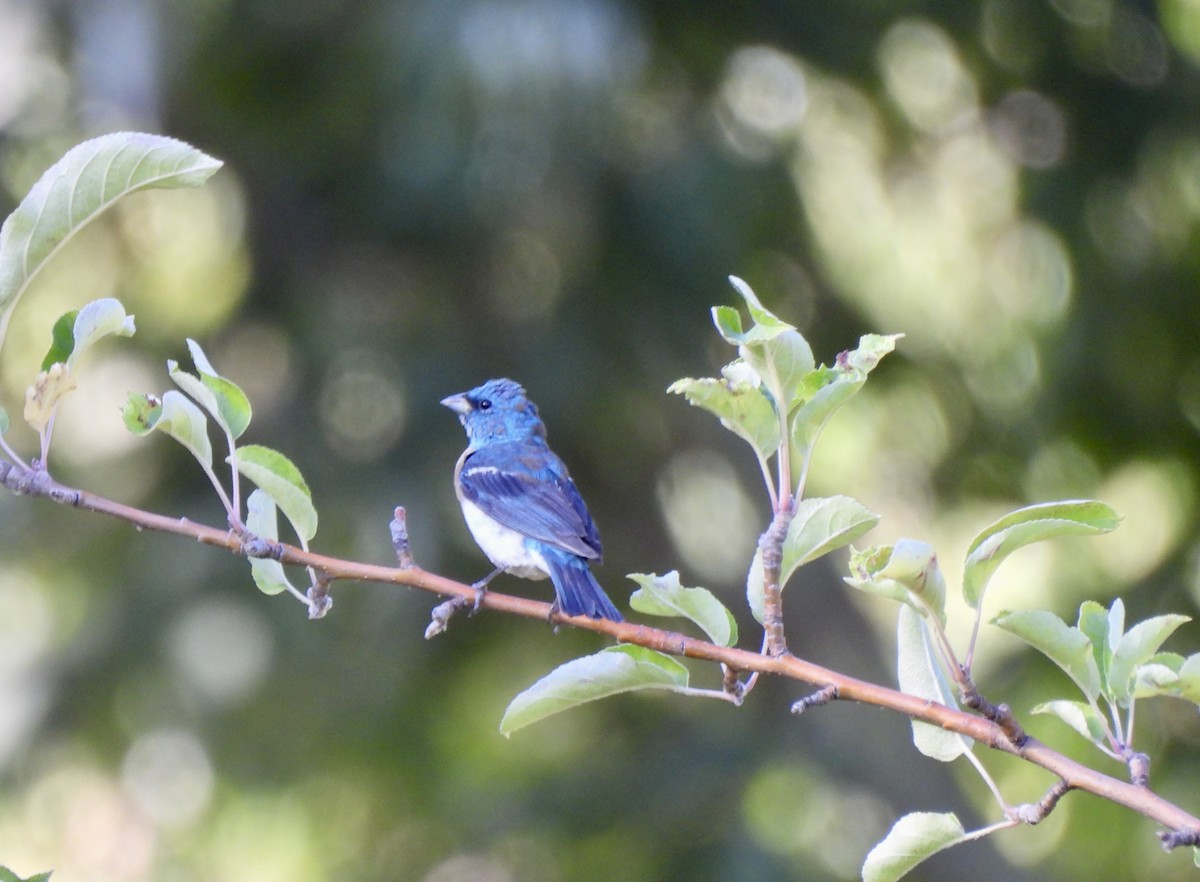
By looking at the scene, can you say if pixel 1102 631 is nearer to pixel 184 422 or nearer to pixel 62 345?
pixel 184 422

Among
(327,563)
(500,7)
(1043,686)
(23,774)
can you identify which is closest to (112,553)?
(23,774)

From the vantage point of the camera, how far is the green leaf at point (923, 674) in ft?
5.24

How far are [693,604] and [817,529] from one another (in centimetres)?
18

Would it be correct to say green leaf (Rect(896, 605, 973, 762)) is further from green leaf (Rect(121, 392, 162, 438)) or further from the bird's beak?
the bird's beak

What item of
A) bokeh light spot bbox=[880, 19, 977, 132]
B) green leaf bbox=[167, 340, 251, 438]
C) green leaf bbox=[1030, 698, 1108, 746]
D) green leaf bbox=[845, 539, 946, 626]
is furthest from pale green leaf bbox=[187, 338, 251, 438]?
bokeh light spot bbox=[880, 19, 977, 132]

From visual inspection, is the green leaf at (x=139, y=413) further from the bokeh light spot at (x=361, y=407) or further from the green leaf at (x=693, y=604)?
the bokeh light spot at (x=361, y=407)

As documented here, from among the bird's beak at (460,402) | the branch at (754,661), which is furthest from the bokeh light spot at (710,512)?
the branch at (754,661)

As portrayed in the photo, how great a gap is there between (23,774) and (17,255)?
5596mm

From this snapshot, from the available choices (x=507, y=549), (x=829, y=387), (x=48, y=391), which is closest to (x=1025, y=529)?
(x=829, y=387)

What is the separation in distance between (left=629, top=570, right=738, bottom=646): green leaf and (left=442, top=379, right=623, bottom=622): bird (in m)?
1.04

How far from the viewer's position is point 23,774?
647 centimetres

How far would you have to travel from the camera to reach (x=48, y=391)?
5.43ft

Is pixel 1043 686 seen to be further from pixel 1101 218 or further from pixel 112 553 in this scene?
pixel 112 553

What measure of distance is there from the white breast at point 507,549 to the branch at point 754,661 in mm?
1488
